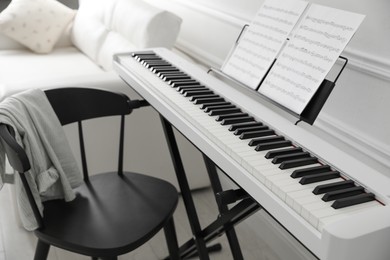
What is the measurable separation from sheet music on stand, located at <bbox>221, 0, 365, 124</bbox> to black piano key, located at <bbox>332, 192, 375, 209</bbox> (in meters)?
0.41

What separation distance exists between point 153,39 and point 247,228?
1.23 metres

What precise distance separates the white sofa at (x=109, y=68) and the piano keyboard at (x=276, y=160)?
0.89 metres

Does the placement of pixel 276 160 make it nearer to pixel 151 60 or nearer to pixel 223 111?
pixel 223 111

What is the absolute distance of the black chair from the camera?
1674 millimetres

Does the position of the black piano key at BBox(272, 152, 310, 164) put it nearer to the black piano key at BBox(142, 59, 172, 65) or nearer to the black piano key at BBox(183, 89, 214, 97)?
the black piano key at BBox(183, 89, 214, 97)

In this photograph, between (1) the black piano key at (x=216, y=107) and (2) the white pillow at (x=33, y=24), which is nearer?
(1) the black piano key at (x=216, y=107)

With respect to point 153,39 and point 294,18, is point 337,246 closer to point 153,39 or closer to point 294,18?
point 294,18

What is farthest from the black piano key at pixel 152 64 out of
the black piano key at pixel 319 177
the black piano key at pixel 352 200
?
the black piano key at pixel 352 200

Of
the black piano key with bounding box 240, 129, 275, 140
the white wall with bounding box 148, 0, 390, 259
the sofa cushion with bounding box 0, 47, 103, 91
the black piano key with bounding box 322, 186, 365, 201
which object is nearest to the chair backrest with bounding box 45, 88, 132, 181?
the black piano key with bounding box 240, 129, 275, 140

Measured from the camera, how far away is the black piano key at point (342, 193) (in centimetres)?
112

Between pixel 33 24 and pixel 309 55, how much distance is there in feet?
10.3

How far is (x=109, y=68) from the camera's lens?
3.36 meters

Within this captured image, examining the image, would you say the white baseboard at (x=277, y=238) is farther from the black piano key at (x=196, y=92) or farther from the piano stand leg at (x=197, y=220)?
the black piano key at (x=196, y=92)

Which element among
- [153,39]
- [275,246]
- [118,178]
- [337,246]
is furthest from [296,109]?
[153,39]
